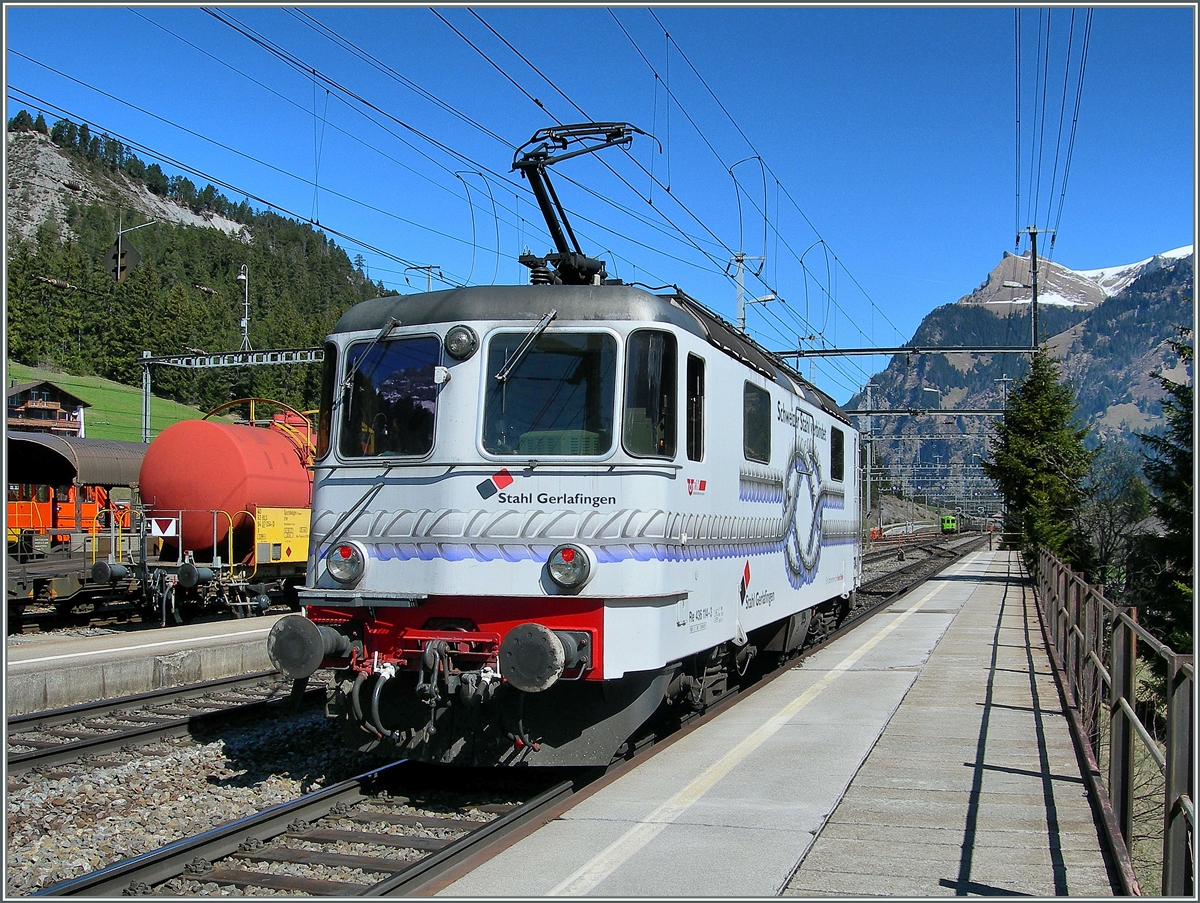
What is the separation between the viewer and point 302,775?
8.05m

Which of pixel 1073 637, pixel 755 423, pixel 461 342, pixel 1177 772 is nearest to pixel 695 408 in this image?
pixel 461 342

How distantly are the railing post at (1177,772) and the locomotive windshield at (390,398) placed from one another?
4.75 metres

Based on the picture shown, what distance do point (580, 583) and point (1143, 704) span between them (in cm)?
1176

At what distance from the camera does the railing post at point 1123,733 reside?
5.53 m

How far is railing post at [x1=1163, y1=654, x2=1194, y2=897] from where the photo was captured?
4.31 meters

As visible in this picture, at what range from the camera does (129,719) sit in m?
9.91

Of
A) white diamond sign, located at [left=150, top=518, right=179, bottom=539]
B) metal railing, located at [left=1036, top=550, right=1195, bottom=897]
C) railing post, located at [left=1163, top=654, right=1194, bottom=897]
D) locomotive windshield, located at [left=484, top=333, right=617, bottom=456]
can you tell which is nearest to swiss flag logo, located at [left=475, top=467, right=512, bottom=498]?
locomotive windshield, located at [left=484, top=333, right=617, bottom=456]

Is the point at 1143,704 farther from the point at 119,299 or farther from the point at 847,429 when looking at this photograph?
the point at 119,299

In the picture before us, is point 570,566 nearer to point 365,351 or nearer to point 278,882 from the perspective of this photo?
point 365,351

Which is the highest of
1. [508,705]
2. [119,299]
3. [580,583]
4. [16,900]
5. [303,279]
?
[303,279]

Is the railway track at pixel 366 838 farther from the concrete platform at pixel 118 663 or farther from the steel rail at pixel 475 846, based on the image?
the concrete platform at pixel 118 663

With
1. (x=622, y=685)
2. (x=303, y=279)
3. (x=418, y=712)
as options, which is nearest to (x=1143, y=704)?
(x=622, y=685)

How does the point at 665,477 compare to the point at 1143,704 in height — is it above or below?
above

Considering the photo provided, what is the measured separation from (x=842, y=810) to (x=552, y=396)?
130 inches
